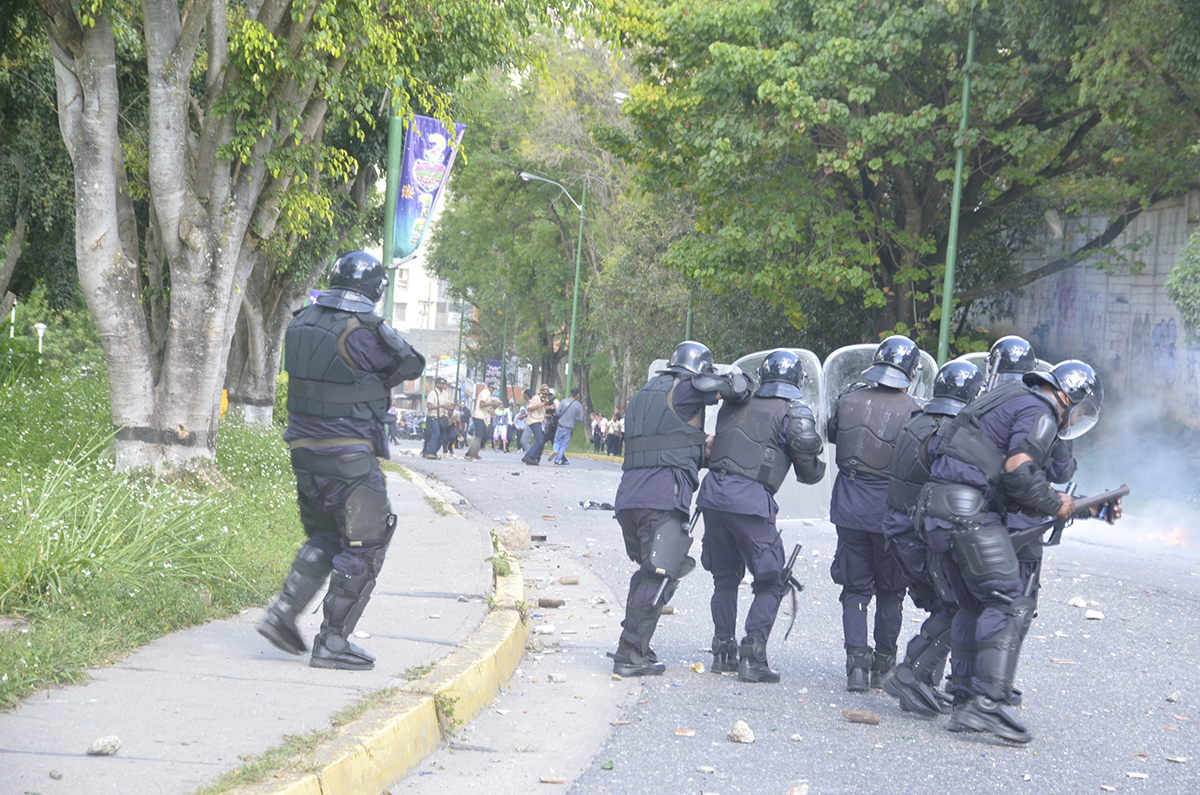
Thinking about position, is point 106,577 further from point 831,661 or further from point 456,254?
point 456,254

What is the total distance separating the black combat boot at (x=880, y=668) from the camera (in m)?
5.98

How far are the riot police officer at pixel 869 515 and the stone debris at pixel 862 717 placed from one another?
1.68 feet

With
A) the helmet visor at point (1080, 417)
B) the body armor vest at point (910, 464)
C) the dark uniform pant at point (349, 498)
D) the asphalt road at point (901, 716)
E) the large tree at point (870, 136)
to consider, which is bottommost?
the asphalt road at point (901, 716)

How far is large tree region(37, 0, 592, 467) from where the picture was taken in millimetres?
9164

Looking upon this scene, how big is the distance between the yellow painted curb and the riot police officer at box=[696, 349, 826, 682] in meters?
1.19

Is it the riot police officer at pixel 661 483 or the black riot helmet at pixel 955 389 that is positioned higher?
the black riot helmet at pixel 955 389

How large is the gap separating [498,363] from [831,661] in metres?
54.6

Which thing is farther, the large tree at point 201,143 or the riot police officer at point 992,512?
the large tree at point 201,143

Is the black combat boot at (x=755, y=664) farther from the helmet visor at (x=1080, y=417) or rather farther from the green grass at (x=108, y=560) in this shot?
the green grass at (x=108, y=560)

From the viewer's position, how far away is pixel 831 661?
657 centimetres

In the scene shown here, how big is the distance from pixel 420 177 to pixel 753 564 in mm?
8417

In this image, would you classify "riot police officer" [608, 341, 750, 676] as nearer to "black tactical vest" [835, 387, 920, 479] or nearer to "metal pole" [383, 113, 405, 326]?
"black tactical vest" [835, 387, 920, 479]

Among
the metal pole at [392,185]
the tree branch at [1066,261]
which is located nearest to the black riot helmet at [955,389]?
the metal pole at [392,185]

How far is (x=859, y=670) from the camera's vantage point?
19.1 ft
